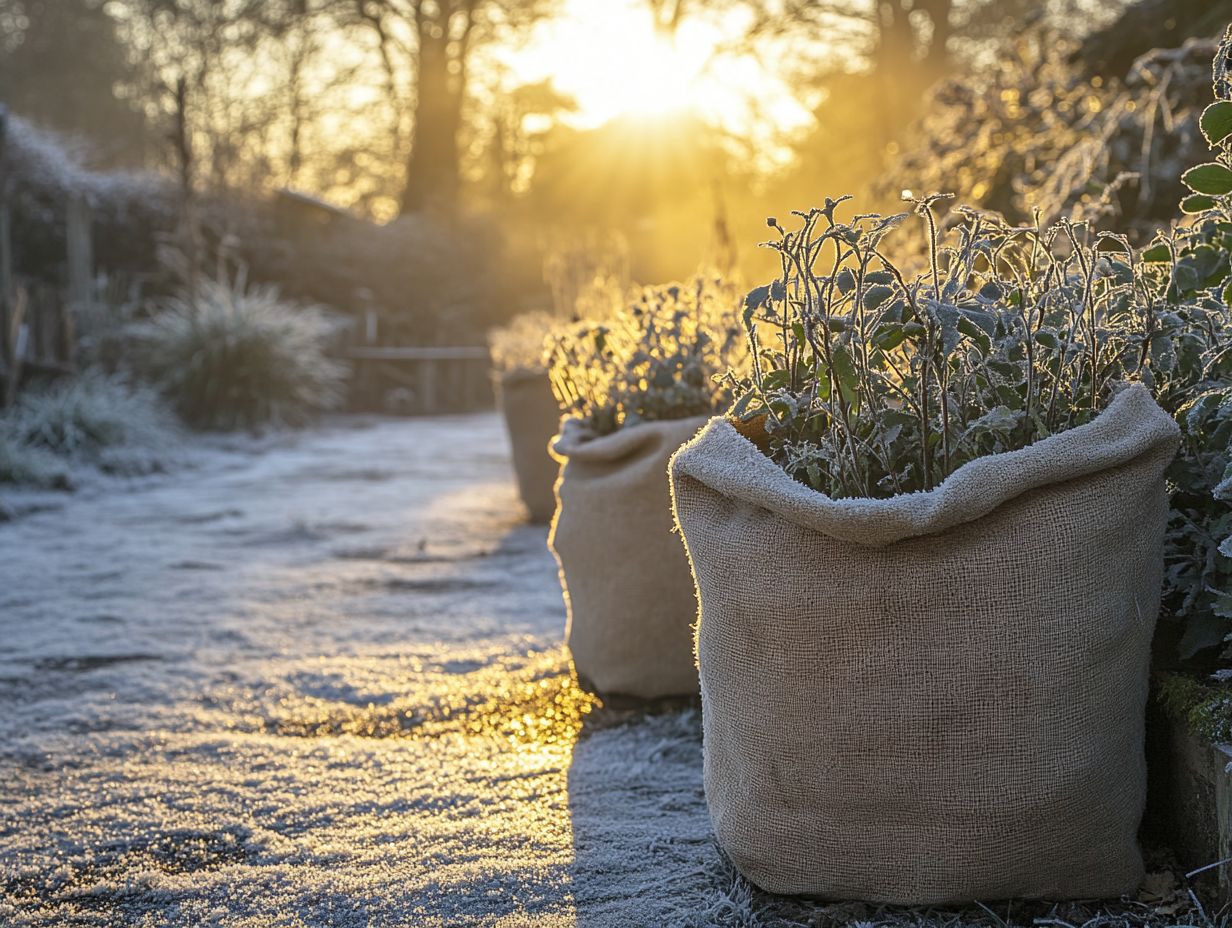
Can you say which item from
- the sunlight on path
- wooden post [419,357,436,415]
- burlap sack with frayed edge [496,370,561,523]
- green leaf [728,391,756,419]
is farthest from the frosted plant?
wooden post [419,357,436,415]

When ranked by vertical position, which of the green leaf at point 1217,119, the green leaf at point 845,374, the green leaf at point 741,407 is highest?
the green leaf at point 1217,119

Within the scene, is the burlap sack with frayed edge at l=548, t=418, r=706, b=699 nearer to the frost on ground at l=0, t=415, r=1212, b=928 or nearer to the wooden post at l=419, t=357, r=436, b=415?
the frost on ground at l=0, t=415, r=1212, b=928

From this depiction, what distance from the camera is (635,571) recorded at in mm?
2594

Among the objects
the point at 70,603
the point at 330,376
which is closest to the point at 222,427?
the point at 330,376

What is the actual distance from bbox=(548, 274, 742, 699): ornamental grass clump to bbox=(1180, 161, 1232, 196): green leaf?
4.03 ft

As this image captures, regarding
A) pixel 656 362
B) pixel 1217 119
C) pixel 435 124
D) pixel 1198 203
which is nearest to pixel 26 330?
pixel 656 362

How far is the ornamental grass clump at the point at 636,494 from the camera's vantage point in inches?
102

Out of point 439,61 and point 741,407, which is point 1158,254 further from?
point 439,61

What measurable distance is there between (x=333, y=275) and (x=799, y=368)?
14460 millimetres

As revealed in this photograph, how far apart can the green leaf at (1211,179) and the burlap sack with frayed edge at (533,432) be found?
392 cm

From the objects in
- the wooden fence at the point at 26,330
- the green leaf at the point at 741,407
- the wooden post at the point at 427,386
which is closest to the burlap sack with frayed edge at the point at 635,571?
the green leaf at the point at 741,407

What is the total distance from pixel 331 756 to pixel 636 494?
0.81 metres

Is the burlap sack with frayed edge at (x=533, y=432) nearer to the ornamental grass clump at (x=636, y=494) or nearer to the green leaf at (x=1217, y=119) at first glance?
the ornamental grass clump at (x=636, y=494)

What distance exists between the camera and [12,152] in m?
12.5
